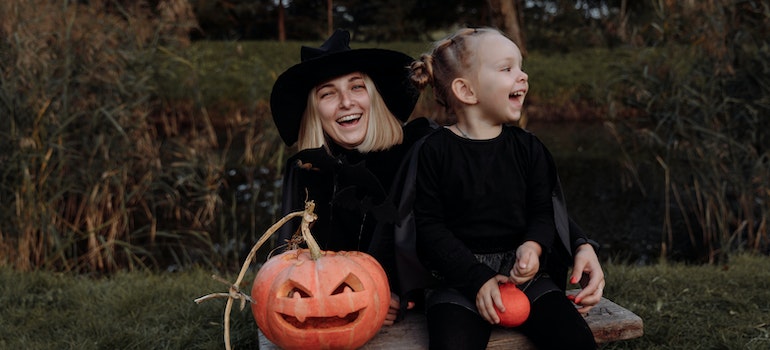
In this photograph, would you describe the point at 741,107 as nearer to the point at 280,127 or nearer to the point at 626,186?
the point at 626,186

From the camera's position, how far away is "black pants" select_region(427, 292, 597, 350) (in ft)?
7.44

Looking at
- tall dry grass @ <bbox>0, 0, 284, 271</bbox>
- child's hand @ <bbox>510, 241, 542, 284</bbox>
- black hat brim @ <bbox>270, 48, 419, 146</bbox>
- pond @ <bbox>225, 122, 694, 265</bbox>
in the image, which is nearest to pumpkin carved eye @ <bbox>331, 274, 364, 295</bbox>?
child's hand @ <bbox>510, 241, 542, 284</bbox>

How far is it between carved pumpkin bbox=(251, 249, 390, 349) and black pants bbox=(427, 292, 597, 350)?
0.20 meters

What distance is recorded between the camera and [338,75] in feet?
9.13

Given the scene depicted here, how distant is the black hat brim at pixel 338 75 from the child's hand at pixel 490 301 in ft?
2.91

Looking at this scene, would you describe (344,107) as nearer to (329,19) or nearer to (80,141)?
(80,141)

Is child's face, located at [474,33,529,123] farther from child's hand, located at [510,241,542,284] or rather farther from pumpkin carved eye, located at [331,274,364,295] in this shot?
pumpkin carved eye, located at [331,274,364,295]

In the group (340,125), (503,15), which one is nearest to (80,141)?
(340,125)

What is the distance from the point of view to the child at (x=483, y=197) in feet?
7.73

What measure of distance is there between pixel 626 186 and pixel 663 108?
90.8 inches

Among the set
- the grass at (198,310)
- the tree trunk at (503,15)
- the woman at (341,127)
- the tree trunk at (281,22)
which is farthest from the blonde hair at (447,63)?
the tree trunk at (281,22)

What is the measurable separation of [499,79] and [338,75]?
68cm

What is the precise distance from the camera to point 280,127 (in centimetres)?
292

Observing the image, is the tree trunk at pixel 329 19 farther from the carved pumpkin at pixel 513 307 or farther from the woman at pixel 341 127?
the carved pumpkin at pixel 513 307
